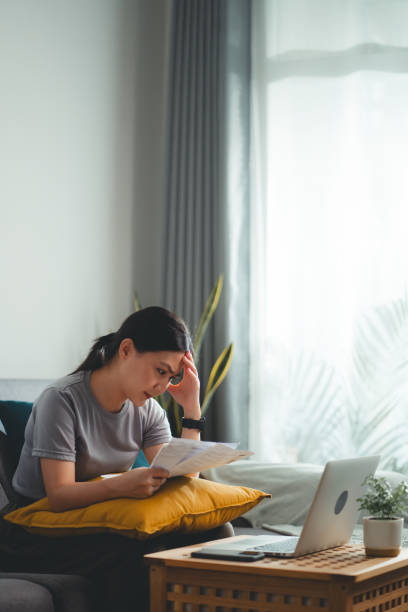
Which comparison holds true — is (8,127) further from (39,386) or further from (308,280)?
(308,280)

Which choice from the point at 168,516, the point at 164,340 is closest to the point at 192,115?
the point at 164,340

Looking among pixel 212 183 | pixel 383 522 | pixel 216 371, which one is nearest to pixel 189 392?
pixel 383 522

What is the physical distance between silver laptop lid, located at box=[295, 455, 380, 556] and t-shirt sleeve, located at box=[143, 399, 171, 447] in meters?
A: 0.58

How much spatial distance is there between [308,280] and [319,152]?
57cm

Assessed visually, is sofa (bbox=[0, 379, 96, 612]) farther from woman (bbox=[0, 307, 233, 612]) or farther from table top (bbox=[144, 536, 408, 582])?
table top (bbox=[144, 536, 408, 582])

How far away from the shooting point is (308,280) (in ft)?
12.0

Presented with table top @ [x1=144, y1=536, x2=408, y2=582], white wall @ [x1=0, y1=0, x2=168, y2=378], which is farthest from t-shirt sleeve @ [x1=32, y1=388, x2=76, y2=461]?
white wall @ [x1=0, y1=0, x2=168, y2=378]

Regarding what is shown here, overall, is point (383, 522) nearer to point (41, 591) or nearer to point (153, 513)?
point (153, 513)

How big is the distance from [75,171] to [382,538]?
87.3 inches

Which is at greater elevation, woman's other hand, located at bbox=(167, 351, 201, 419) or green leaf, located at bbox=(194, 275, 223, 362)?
green leaf, located at bbox=(194, 275, 223, 362)

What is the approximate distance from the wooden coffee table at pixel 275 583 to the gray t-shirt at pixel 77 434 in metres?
0.37

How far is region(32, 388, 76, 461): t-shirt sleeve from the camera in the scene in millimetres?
1935

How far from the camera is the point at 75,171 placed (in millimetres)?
3504

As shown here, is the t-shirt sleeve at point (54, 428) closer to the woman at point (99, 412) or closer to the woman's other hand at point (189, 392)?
the woman at point (99, 412)
